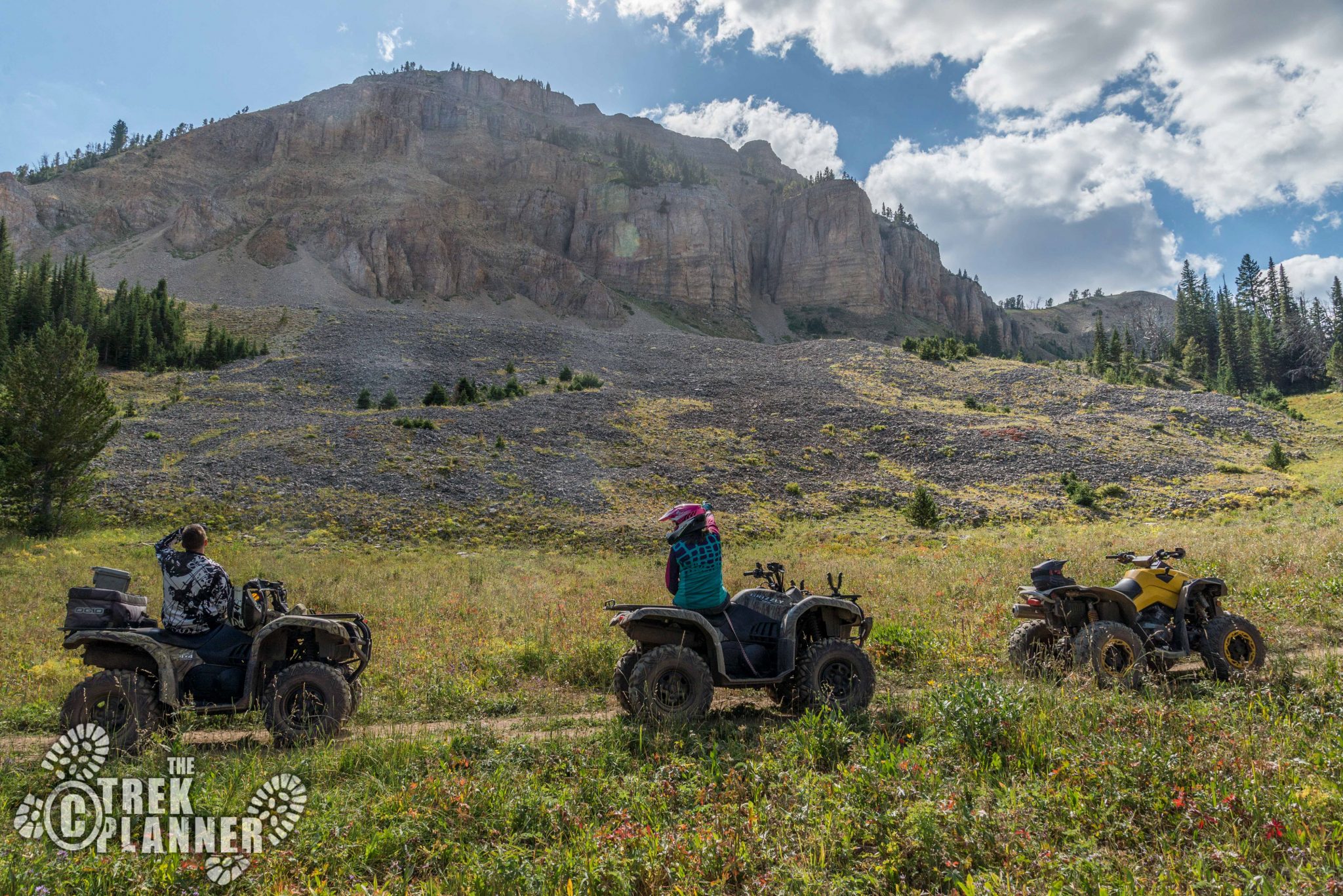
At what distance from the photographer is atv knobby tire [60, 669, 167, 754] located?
5535 millimetres

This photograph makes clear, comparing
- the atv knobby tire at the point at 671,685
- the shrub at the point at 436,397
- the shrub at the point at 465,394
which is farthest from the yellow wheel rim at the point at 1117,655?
the shrub at the point at 436,397

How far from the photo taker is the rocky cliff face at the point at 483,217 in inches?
3991

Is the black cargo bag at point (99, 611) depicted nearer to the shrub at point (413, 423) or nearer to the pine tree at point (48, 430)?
the pine tree at point (48, 430)

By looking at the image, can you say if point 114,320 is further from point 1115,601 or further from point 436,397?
point 1115,601

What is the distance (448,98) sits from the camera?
15900cm

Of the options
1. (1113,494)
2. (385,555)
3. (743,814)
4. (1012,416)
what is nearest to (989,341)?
(1012,416)

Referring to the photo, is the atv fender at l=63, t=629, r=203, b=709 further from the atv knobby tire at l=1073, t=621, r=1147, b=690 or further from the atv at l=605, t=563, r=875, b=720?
the atv knobby tire at l=1073, t=621, r=1147, b=690

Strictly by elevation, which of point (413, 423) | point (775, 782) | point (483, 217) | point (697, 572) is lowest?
point (775, 782)

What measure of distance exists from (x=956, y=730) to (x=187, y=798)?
17.7ft

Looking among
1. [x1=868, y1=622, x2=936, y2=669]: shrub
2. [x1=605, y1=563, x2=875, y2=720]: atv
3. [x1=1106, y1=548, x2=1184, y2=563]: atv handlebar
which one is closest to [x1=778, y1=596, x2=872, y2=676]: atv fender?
[x1=605, y1=563, x2=875, y2=720]: atv

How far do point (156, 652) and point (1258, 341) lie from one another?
10669cm

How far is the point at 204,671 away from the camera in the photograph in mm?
6047

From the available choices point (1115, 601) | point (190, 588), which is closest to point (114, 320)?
point (190, 588)

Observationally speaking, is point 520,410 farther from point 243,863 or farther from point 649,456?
point 243,863
